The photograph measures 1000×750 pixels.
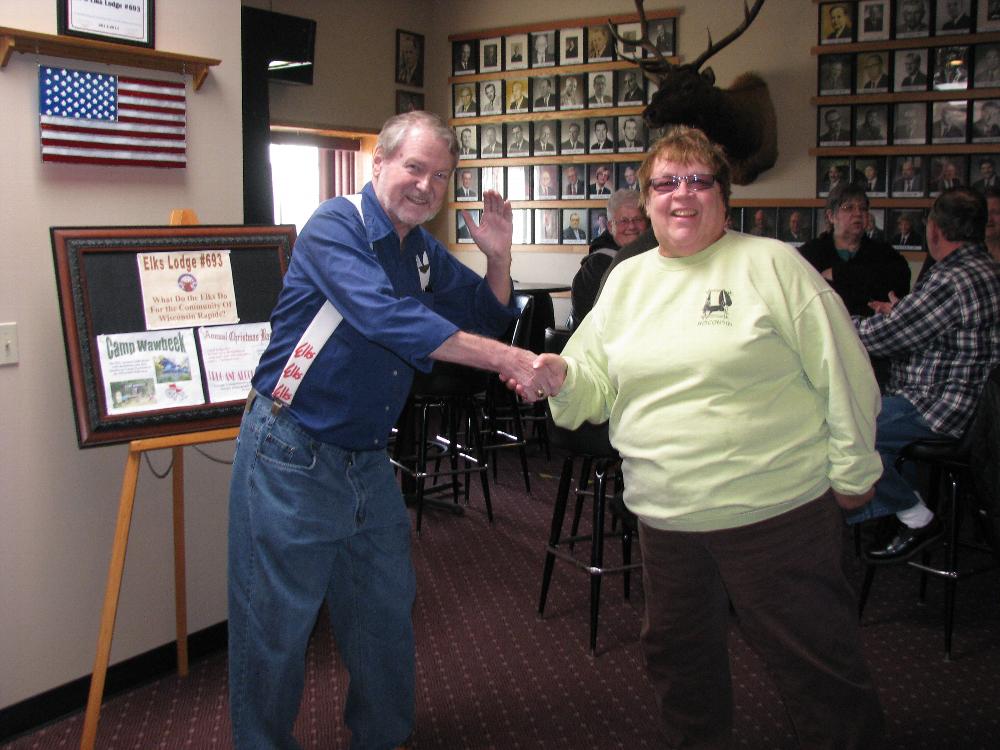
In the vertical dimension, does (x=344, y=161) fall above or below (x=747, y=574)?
above

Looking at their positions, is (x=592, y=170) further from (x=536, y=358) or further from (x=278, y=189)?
(x=536, y=358)

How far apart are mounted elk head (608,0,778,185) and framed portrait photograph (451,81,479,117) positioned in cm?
169

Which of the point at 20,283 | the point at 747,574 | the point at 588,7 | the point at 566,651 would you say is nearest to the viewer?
the point at 747,574

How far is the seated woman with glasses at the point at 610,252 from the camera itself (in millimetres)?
4230

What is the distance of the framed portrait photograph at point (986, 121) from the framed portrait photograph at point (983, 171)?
0.10 m

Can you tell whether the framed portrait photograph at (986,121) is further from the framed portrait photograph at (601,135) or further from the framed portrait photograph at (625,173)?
the framed portrait photograph at (601,135)

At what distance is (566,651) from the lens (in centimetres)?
304

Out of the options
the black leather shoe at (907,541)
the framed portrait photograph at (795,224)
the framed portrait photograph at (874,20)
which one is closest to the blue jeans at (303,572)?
the black leather shoe at (907,541)

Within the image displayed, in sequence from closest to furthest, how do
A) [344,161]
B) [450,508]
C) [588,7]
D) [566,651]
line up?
[566,651]
[450,508]
[588,7]
[344,161]

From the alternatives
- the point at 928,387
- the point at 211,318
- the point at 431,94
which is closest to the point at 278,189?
the point at 431,94

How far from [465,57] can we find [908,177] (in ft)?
12.0

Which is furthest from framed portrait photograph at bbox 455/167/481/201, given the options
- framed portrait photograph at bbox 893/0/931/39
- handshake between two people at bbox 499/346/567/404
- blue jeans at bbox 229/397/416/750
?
handshake between two people at bbox 499/346/567/404

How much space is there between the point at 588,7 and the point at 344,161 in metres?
2.26

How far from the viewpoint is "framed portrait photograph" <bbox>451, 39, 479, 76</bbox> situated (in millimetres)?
7555
